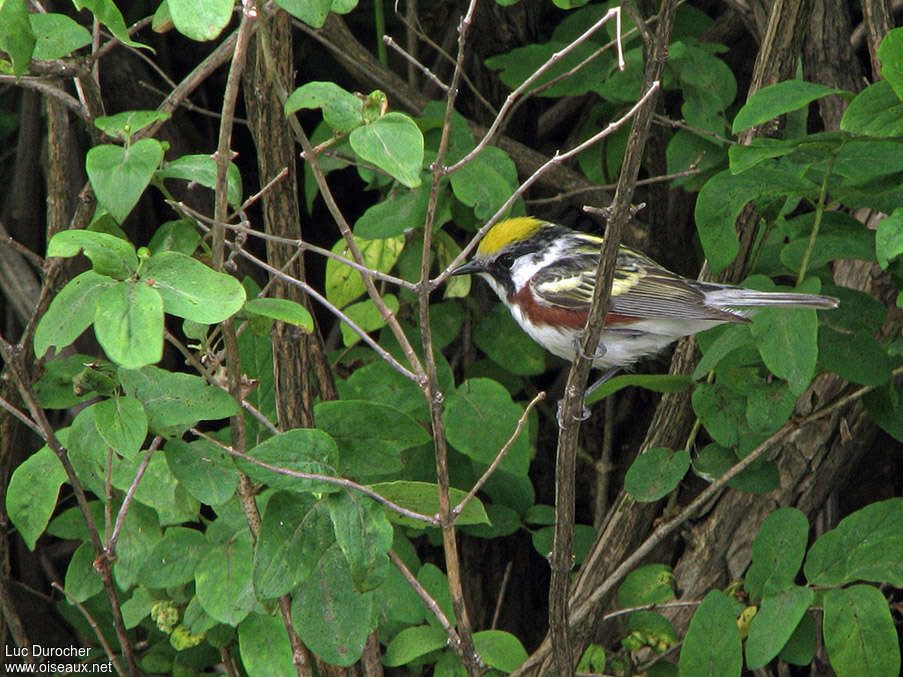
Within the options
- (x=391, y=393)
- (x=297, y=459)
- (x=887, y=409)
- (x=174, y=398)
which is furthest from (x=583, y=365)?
(x=887, y=409)

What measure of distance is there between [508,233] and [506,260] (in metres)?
0.11

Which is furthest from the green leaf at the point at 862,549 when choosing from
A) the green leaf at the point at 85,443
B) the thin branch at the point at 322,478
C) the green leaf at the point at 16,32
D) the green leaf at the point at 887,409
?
the green leaf at the point at 16,32

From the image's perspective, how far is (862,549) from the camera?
2.59m

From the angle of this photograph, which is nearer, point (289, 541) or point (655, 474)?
point (289, 541)

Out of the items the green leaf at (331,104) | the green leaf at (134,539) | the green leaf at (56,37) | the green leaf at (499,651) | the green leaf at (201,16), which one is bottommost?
the green leaf at (499,651)

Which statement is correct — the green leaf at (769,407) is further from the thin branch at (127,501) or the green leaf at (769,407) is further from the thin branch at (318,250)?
the thin branch at (127,501)

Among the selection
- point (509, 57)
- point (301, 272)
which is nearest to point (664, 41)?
point (301, 272)

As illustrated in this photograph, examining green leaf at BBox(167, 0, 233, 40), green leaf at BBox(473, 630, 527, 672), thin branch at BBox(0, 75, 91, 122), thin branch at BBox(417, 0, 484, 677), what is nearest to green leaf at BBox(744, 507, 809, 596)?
green leaf at BBox(473, 630, 527, 672)

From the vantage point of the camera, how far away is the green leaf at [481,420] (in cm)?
297

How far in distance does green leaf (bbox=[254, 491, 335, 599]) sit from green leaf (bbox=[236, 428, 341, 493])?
0.47 feet

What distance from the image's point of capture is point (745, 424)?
9.20 feet

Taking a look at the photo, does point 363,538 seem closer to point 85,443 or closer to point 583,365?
point 583,365

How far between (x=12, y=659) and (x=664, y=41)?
3.34 m

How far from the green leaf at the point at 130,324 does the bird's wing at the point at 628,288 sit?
161cm
